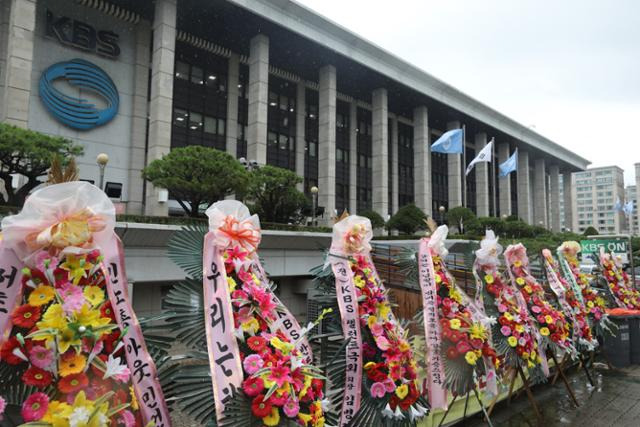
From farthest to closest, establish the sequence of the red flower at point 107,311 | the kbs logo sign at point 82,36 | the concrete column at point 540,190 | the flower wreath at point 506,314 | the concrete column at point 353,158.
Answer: the concrete column at point 540,190 < the concrete column at point 353,158 < the kbs logo sign at point 82,36 < the flower wreath at point 506,314 < the red flower at point 107,311

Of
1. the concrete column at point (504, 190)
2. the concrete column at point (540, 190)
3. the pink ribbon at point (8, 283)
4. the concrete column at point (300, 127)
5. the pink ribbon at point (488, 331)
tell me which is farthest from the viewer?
the concrete column at point (540, 190)

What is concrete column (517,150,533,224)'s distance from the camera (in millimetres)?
56875

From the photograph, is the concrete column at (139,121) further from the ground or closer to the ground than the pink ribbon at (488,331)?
further from the ground

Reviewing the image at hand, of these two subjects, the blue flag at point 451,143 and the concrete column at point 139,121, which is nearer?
the blue flag at point 451,143

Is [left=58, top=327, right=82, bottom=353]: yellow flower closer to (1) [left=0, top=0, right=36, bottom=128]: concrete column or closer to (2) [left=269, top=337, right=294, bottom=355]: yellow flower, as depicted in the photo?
(2) [left=269, top=337, right=294, bottom=355]: yellow flower

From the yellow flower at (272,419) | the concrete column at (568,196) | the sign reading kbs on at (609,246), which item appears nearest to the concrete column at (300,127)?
the sign reading kbs on at (609,246)

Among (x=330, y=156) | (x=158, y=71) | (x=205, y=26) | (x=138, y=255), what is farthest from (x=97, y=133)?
(x=330, y=156)

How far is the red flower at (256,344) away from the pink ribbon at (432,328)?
9.23 ft

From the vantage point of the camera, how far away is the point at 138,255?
15.1 m

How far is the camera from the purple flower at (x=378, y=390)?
14.6 feet

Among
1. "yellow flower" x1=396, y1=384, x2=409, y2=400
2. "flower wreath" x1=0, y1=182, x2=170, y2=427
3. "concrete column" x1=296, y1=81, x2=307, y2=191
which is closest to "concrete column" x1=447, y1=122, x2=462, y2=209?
"concrete column" x1=296, y1=81, x2=307, y2=191

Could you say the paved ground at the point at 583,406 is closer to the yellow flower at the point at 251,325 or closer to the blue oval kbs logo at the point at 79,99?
the yellow flower at the point at 251,325

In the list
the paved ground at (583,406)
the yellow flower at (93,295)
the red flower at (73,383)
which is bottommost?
the paved ground at (583,406)

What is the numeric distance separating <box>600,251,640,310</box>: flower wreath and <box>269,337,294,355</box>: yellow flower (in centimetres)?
1114
